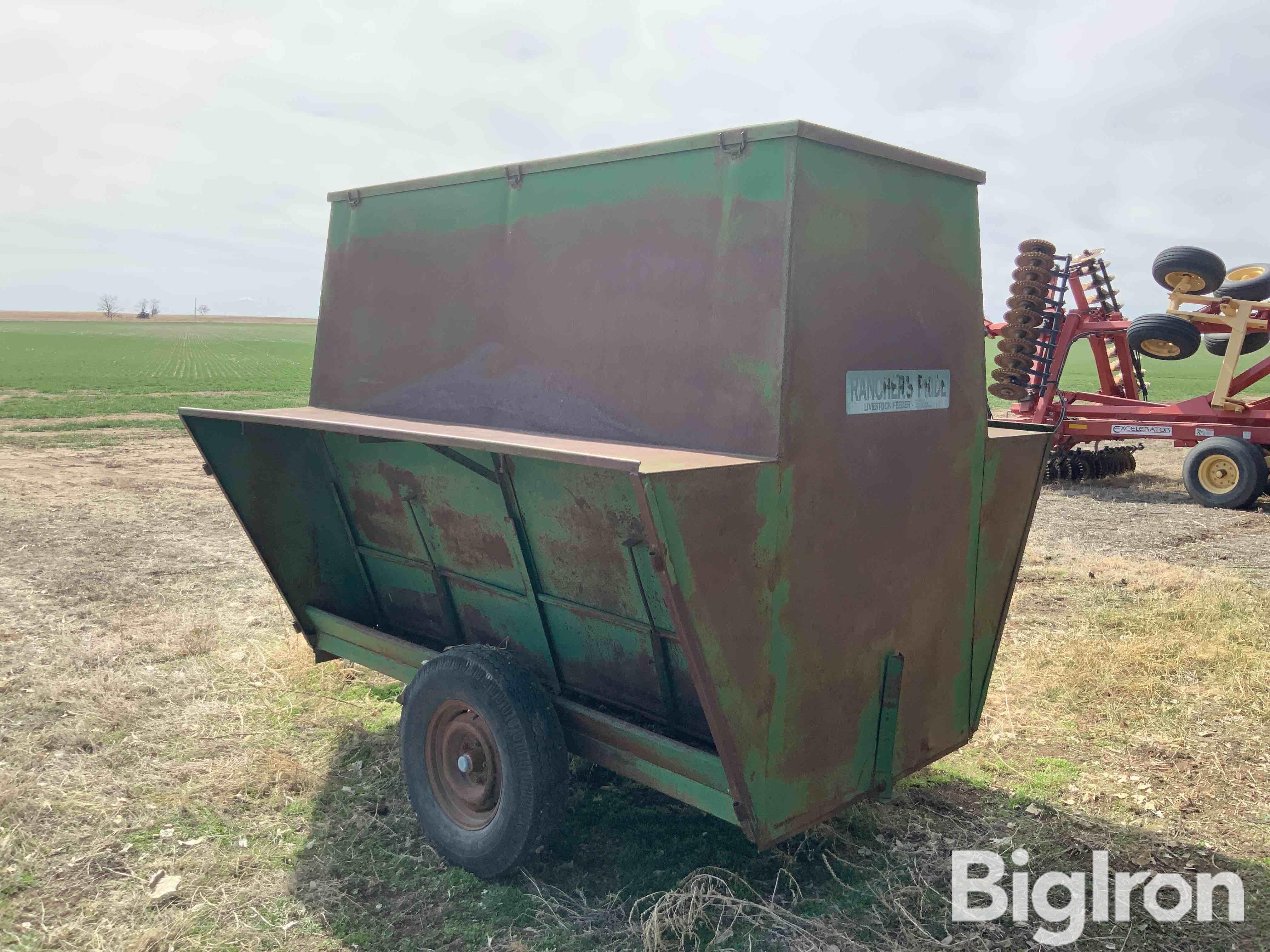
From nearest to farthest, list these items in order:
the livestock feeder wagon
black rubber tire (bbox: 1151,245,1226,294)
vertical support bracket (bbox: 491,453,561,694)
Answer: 1. the livestock feeder wagon
2. vertical support bracket (bbox: 491,453,561,694)
3. black rubber tire (bbox: 1151,245,1226,294)

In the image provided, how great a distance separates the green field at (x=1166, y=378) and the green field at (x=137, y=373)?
20.9 meters

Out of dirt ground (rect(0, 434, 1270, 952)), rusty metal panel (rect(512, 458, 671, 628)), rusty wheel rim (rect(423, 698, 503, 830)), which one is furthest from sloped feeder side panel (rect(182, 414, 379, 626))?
rusty metal panel (rect(512, 458, 671, 628))

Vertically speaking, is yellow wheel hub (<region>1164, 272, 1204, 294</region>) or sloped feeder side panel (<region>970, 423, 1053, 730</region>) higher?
yellow wheel hub (<region>1164, 272, 1204, 294</region>)

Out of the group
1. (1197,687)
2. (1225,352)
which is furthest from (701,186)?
(1225,352)

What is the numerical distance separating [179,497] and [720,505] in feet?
33.7

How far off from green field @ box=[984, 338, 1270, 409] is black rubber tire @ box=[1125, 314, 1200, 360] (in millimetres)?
831

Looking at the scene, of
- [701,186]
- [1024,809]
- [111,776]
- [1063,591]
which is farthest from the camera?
[1063,591]

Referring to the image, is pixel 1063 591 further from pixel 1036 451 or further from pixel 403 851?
pixel 403 851

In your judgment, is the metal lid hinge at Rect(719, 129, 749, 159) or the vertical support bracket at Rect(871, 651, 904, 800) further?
the vertical support bracket at Rect(871, 651, 904, 800)

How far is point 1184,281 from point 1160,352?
45.7 inches

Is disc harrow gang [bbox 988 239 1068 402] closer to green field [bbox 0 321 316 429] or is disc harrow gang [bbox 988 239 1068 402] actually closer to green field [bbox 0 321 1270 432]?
green field [bbox 0 321 1270 432]

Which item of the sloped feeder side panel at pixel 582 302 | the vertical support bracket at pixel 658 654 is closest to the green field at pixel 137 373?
the sloped feeder side panel at pixel 582 302

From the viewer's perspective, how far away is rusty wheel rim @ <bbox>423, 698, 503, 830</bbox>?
3611 millimetres

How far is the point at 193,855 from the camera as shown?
3.76 metres
